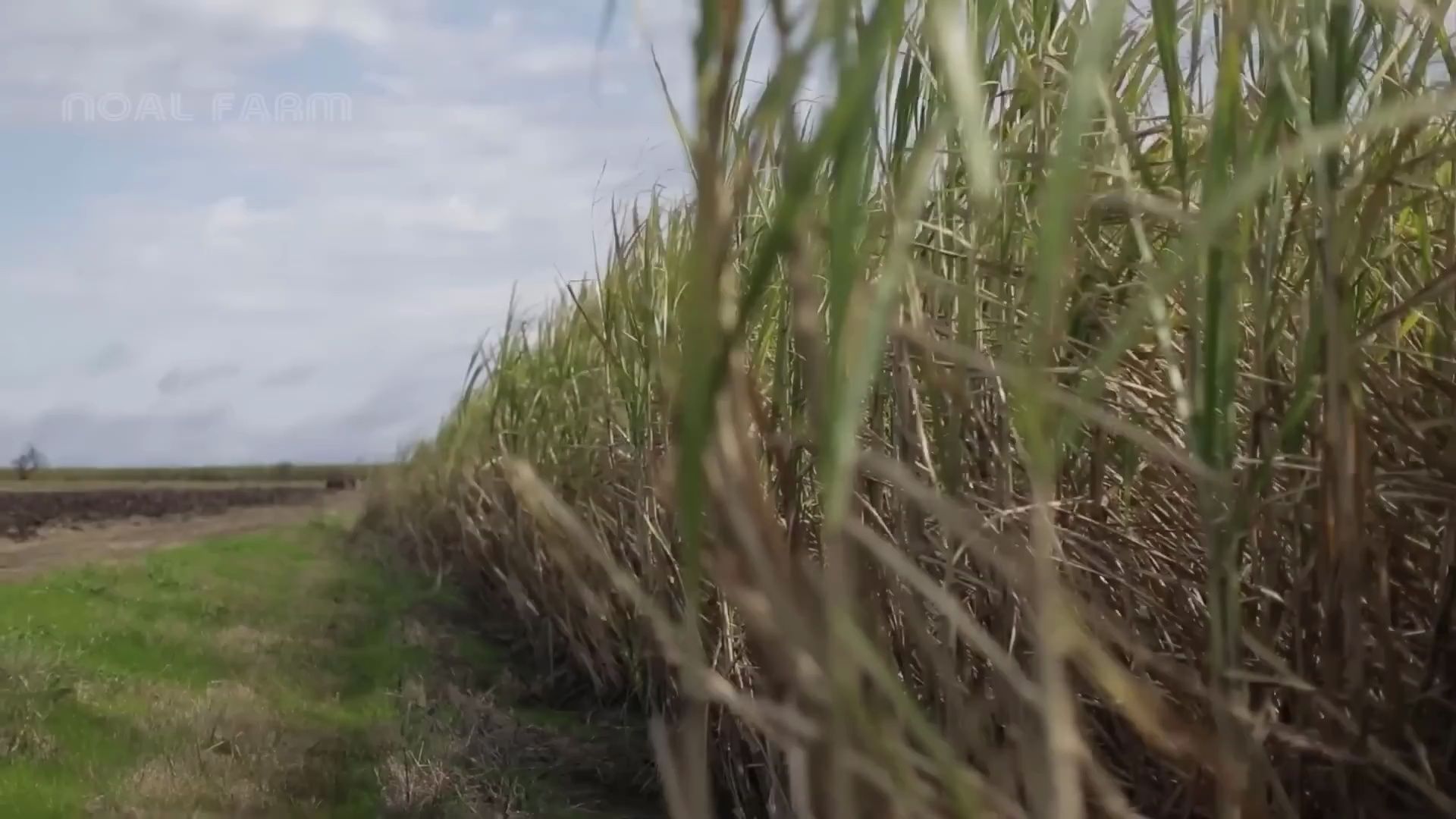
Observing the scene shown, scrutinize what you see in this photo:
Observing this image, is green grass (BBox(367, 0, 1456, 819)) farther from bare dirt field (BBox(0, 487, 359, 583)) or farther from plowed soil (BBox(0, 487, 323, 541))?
plowed soil (BBox(0, 487, 323, 541))

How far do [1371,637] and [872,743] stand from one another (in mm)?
545

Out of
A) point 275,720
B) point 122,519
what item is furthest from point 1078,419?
point 122,519

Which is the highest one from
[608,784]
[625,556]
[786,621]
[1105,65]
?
[1105,65]

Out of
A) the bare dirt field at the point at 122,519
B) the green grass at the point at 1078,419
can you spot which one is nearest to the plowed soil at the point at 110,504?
the bare dirt field at the point at 122,519

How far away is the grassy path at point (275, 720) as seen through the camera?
2039mm

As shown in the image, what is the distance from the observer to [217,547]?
23.7 ft

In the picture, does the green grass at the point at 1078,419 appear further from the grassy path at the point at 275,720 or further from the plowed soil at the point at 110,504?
the plowed soil at the point at 110,504

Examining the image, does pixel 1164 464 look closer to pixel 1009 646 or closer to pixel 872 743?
pixel 1009 646

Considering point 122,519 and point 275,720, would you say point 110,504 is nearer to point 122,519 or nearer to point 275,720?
point 122,519

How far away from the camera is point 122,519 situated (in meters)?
11.3

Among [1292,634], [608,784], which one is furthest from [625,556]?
[1292,634]

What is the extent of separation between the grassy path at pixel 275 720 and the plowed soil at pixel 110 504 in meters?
5.73

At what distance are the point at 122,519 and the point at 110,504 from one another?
1606 mm

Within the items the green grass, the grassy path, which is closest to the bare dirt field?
the grassy path
